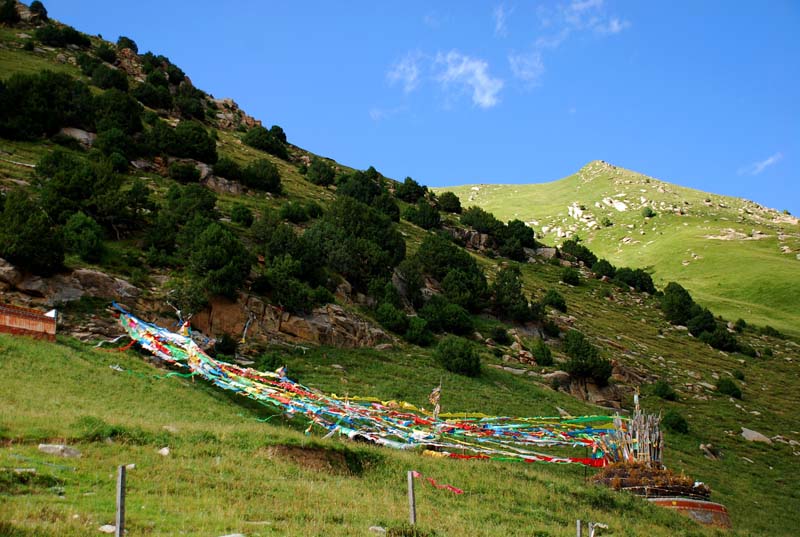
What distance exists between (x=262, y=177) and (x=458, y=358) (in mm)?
27981

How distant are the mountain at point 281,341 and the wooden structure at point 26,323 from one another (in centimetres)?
52

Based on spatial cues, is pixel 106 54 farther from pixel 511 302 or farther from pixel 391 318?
pixel 391 318

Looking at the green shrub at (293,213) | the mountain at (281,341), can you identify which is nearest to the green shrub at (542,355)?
the mountain at (281,341)

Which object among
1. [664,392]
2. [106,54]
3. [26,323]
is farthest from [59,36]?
[664,392]

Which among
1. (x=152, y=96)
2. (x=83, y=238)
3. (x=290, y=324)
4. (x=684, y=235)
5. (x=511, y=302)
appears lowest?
(x=290, y=324)

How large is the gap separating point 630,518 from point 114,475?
38.0 feet

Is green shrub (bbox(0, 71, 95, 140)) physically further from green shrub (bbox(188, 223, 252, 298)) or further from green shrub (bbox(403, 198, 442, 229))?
green shrub (bbox(403, 198, 442, 229))

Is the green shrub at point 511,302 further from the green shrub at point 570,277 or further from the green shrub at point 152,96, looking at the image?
the green shrub at point 152,96

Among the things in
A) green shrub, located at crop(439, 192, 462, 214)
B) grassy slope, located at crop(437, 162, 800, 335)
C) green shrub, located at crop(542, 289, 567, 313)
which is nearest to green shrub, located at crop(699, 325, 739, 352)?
green shrub, located at crop(542, 289, 567, 313)

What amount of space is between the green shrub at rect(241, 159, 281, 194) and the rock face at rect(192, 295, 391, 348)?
22652 mm

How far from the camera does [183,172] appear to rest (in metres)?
48.2

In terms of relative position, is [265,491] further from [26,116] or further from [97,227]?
[26,116]

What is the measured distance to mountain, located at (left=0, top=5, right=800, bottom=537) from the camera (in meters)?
12.4

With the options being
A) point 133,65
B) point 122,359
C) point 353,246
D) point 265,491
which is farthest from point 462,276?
point 133,65
